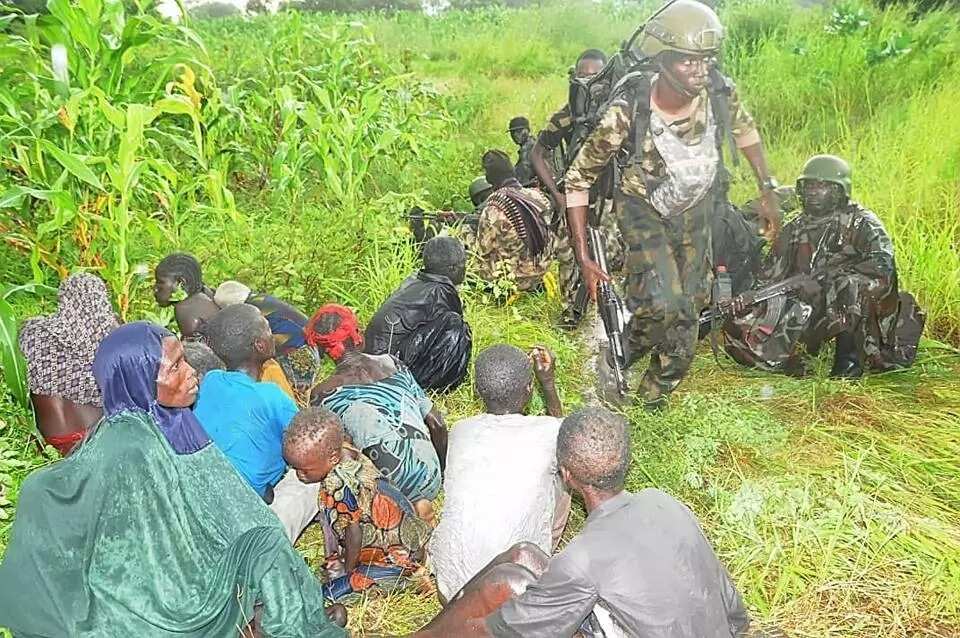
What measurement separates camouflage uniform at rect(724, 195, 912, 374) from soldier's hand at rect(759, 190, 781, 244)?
146 millimetres

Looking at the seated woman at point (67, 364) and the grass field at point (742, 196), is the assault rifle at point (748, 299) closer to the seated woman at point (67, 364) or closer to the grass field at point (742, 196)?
the grass field at point (742, 196)

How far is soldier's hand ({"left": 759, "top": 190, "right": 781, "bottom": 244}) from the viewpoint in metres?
3.97

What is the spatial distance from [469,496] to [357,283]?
8.08 ft

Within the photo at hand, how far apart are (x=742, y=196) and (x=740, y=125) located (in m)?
1.64

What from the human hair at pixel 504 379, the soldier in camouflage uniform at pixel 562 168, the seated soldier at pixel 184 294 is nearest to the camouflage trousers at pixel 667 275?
the soldier in camouflage uniform at pixel 562 168

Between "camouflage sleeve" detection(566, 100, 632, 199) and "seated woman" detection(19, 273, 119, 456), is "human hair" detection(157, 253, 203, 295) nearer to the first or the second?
"seated woman" detection(19, 273, 119, 456)

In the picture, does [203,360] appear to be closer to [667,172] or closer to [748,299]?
[667,172]

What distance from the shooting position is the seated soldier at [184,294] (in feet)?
12.4

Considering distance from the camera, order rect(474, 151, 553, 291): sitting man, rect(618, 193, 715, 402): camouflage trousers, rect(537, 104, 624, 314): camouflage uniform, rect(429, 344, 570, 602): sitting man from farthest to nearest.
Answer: rect(474, 151, 553, 291): sitting man → rect(537, 104, 624, 314): camouflage uniform → rect(618, 193, 715, 402): camouflage trousers → rect(429, 344, 570, 602): sitting man

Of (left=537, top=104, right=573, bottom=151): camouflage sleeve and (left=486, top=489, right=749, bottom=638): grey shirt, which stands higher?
(left=537, top=104, right=573, bottom=151): camouflage sleeve

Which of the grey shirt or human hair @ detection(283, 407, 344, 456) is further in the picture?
human hair @ detection(283, 407, 344, 456)

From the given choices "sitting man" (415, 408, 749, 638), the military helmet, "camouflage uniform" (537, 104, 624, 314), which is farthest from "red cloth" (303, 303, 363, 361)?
the military helmet

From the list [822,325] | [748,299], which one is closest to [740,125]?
[748,299]

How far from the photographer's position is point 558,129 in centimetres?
511
